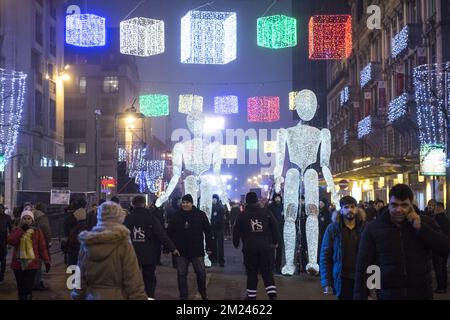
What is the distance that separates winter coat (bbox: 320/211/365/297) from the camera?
8227 mm

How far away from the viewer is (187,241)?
1065 cm

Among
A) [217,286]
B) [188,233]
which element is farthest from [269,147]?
[188,233]

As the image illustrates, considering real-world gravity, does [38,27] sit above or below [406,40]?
above

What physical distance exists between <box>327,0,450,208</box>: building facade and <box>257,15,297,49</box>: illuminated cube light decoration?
5.67 m

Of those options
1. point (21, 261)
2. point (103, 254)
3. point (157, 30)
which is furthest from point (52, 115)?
point (103, 254)

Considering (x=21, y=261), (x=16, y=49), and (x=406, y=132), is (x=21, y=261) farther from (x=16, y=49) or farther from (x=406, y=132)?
(x=16, y=49)

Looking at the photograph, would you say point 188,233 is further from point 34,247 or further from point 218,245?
point 218,245

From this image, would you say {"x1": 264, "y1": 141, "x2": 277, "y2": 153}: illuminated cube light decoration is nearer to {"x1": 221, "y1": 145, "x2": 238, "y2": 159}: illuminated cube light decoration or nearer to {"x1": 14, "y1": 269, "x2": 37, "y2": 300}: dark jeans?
{"x1": 221, "y1": 145, "x2": 238, "y2": 159}: illuminated cube light decoration

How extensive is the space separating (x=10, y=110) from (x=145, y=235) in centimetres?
2920

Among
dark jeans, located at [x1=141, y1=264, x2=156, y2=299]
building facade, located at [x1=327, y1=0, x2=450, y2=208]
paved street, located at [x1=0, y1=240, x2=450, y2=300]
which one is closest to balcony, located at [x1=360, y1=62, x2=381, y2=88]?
building facade, located at [x1=327, y1=0, x2=450, y2=208]

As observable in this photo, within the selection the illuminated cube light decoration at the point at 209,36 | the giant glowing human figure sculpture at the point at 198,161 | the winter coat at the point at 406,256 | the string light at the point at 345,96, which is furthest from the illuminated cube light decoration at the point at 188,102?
the string light at the point at 345,96

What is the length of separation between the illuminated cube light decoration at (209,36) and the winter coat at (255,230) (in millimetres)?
8220

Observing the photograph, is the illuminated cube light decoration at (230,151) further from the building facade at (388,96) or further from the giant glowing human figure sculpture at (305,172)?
the giant glowing human figure sculpture at (305,172)

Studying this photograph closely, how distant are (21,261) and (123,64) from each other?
2793 inches
